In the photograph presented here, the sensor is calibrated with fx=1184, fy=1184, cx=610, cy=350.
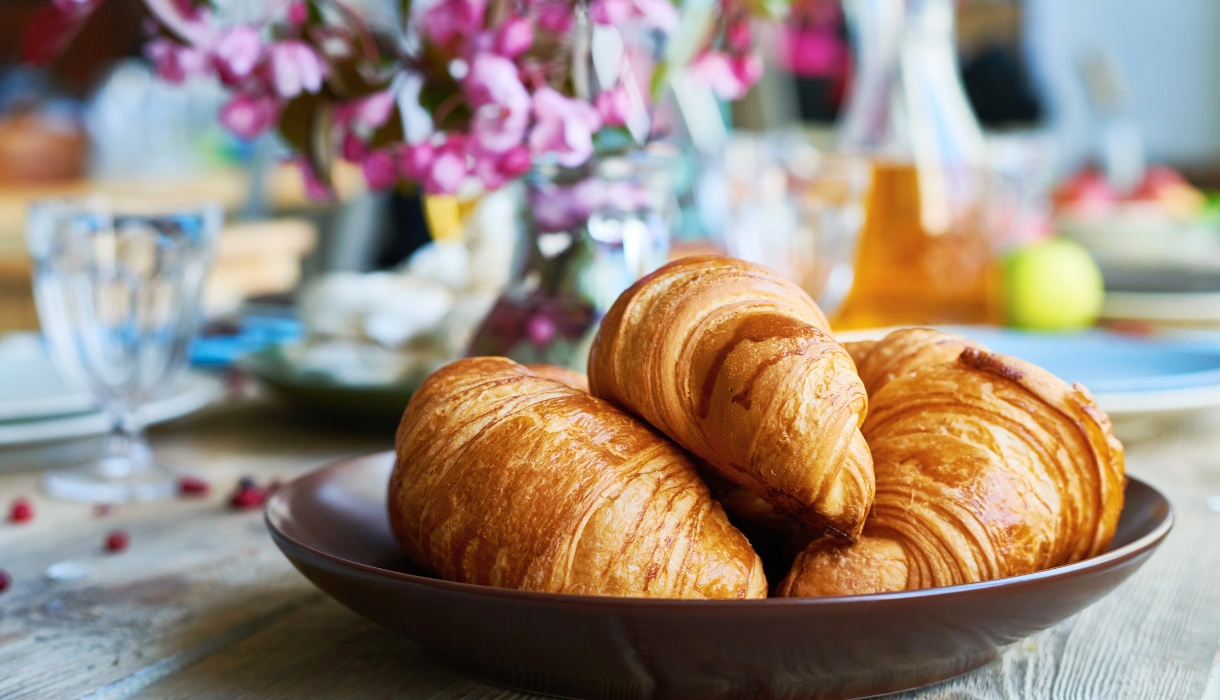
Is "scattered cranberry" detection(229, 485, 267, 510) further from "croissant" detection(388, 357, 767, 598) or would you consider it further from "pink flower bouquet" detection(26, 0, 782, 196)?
"croissant" detection(388, 357, 767, 598)

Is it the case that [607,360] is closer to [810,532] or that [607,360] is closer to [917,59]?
[810,532]

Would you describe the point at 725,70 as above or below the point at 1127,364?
above

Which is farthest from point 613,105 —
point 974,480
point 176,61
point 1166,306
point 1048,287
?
point 1166,306

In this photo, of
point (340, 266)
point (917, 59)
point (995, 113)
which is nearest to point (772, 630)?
point (917, 59)

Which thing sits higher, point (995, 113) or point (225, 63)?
point (225, 63)

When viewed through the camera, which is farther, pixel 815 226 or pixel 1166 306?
pixel 1166 306

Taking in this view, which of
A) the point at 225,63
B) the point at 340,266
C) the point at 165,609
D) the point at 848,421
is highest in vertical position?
the point at 225,63

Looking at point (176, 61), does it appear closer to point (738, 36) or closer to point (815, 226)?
point (738, 36)

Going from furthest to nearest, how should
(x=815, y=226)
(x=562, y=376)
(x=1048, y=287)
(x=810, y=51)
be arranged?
(x=810, y=51), (x=1048, y=287), (x=815, y=226), (x=562, y=376)
